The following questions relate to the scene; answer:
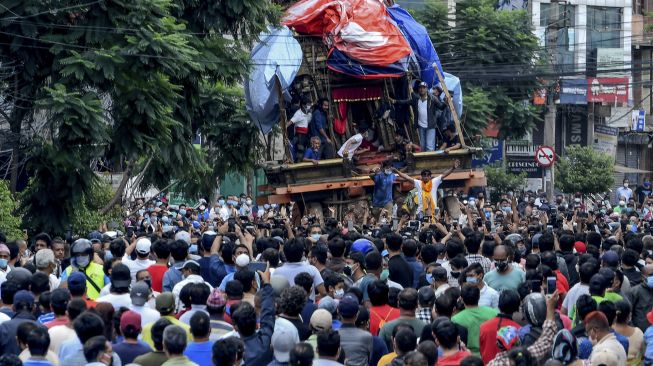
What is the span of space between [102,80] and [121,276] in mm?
10043

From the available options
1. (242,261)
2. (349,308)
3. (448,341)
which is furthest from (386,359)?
(242,261)

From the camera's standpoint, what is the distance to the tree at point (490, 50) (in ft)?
133

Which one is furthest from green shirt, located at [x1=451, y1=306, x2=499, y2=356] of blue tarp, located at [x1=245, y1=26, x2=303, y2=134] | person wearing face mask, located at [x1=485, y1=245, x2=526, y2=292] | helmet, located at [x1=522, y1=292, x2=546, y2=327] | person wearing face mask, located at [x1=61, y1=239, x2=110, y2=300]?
blue tarp, located at [x1=245, y1=26, x2=303, y2=134]

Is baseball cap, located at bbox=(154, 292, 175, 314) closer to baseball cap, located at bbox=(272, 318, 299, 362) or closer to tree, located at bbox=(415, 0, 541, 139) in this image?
baseball cap, located at bbox=(272, 318, 299, 362)

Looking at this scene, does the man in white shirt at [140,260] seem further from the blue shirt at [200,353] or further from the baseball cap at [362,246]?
the blue shirt at [200,353]

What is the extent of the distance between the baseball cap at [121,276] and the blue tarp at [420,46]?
16.3 metres

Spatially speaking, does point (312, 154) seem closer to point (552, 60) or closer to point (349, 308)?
point (349, 308)

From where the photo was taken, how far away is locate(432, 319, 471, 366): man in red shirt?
8469 mm

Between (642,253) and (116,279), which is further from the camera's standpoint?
(642,253)

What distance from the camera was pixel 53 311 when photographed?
31.8 feet

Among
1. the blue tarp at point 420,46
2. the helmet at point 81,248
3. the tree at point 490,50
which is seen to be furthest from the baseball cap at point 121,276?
the tree at point 490,50

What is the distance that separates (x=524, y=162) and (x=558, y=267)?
1394 inches

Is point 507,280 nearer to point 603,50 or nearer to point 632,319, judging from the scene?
point 632,319

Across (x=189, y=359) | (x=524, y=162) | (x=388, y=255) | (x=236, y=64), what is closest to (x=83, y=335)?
(x=189, y=359)
